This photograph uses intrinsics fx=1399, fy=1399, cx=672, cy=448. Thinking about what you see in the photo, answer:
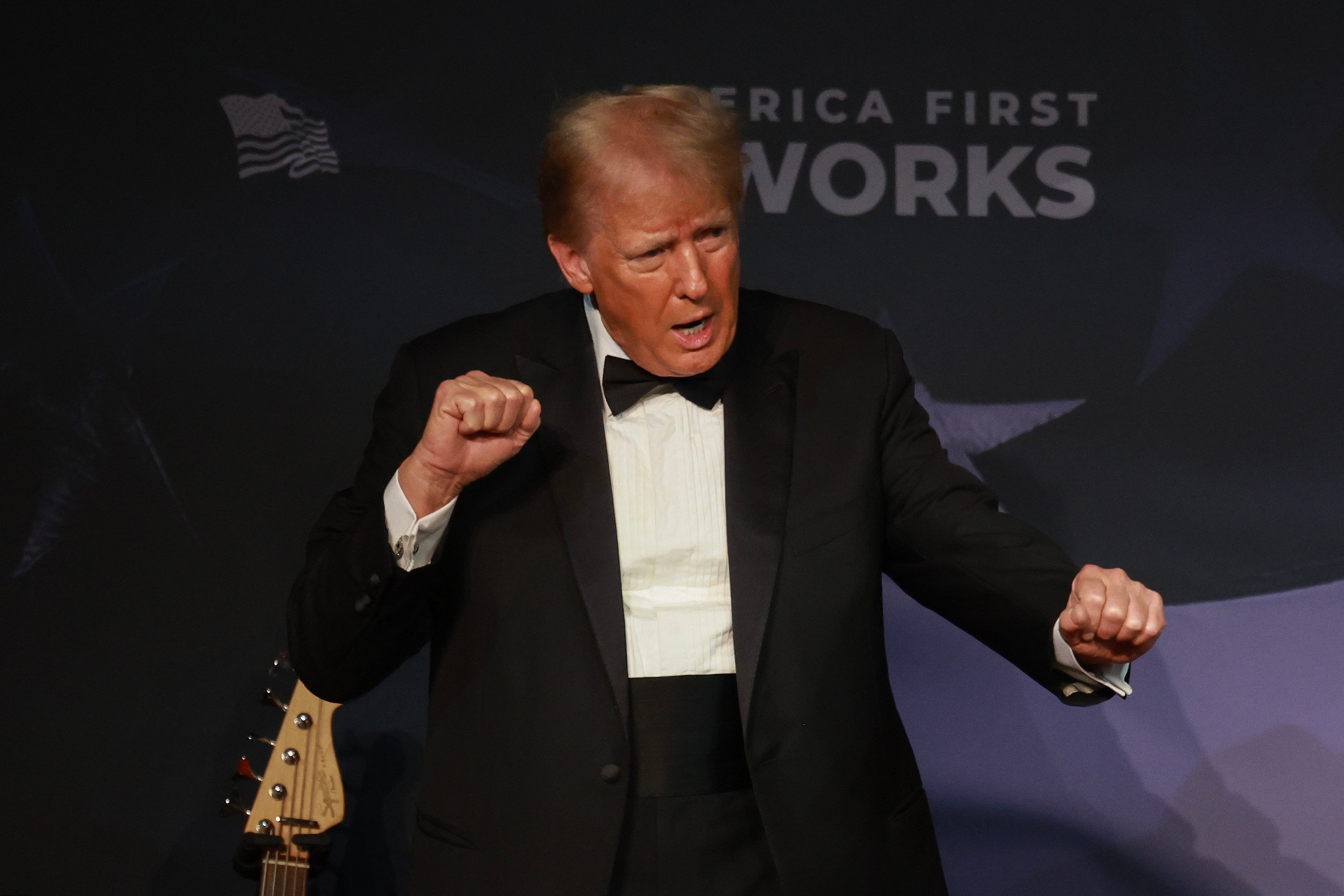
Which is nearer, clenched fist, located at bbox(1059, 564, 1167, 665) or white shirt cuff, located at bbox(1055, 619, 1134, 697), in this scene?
clenched fist, located at bbox(1059, 564, 1167, 665)

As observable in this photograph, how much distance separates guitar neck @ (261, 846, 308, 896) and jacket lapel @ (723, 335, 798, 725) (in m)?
1.34

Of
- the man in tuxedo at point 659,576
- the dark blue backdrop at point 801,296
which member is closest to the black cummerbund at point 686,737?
the man in tuxedo at point 659,576

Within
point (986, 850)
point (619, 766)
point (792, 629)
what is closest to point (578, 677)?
point (619, 766)

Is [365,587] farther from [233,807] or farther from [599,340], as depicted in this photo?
[233,807]

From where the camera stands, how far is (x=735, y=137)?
1806 millimetres

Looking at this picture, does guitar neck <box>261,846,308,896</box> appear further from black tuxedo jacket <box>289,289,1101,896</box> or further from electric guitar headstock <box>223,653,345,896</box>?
black tuxedo jacket <box>289,289,1101,896</box>

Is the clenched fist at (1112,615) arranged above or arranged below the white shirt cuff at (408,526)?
below

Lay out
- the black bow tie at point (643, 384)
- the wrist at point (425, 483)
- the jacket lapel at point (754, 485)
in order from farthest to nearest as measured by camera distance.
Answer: the black bow tie at point (643, 384) < the jacket lapel at point (754, 485) < the wrist at point (425, 483)

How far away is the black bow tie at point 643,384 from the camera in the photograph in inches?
73.4

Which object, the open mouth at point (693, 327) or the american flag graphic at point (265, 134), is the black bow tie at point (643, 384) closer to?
the open mouth at point (693, 327)

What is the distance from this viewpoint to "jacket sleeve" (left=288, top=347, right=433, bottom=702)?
1.62 m

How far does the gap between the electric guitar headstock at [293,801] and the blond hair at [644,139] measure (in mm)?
1216

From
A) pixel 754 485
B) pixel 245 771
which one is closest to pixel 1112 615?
pixel 754 485

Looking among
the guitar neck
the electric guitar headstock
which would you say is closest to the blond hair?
the electric guitar headstock
